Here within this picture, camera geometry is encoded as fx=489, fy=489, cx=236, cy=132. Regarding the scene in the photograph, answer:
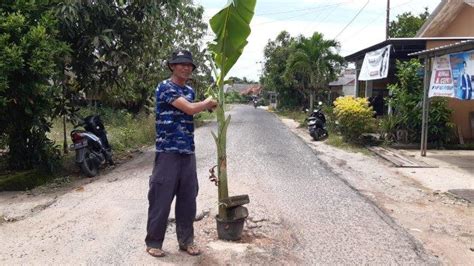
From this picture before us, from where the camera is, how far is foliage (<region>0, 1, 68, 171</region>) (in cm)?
752

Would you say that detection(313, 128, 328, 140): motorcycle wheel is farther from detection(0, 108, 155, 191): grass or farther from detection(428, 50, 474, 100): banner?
detection(0, 108, 155, 191): grass

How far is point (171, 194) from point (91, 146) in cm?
553

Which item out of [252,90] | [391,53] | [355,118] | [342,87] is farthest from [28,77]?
[252,90]

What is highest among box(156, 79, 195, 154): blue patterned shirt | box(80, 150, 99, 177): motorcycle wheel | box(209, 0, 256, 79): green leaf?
box(209, 0, 256, 79): green leaf

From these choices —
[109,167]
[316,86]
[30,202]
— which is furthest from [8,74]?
[316,86]

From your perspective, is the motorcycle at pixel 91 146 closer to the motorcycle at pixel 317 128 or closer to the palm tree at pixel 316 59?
the motorcycle at pixel 317 128

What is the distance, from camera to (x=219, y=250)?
15.6 feet

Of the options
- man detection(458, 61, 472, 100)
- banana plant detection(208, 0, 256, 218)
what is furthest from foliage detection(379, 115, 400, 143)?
banana plant detection(208, 0, 256, 218)

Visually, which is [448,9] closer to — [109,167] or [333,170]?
Result: [333,170]

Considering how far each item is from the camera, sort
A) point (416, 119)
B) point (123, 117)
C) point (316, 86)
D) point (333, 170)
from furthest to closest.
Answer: point (316, 86) < point (123, 117) < point (416, 119) < point (333, 170)

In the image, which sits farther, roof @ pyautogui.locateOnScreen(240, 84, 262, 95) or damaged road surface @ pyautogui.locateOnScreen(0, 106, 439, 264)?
roof @ pyautogui.locateOnScreen(240, 84, 262, 95)

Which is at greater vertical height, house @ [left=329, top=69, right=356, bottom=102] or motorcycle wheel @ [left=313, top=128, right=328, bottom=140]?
house @ [left=329, top=69, right=356, bottom=102]

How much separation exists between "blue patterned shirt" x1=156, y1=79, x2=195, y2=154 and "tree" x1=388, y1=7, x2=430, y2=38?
1400 inches

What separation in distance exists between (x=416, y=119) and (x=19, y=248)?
11577mm
